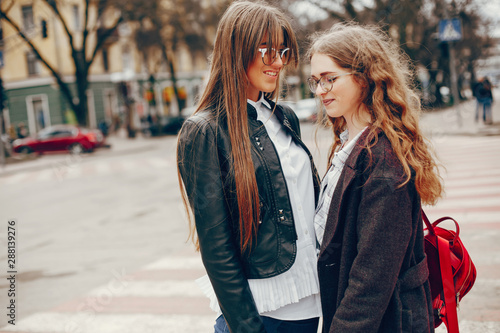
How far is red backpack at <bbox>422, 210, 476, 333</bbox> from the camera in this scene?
5.69ft

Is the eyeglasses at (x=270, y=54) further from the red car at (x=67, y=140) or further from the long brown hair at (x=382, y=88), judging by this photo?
the red car at (x=67, y=140)

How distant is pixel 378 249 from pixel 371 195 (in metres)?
0.17

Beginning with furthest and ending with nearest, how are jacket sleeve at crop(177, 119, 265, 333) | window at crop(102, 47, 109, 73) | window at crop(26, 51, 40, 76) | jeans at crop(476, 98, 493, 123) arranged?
window at crop(102, 47, 109, 73) < window at crop(26, 51, 40, 76) < jeans at crop(476, 98, 493, 123) < jacket sleeve at crop(177, 119, 265, 333)

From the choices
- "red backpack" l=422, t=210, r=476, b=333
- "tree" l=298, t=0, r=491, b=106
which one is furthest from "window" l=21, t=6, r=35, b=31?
Answer: "red backpack" l=422, t=210, r=476, b=333

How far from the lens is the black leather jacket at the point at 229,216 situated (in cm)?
164

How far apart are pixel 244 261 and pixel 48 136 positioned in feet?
82.2

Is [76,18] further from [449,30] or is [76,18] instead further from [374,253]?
[374,253]

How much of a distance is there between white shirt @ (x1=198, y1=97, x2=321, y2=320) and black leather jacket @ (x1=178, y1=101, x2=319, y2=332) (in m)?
0.05

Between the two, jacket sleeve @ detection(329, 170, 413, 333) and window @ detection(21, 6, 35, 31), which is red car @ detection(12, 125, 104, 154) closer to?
window @ detection(21, 6, 35, 31)

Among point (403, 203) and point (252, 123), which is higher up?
point (252, 123)

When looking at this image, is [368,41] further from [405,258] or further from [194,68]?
[194,68]

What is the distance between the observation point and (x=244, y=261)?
5.66ft

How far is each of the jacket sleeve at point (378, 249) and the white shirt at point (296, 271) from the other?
25 centimetres

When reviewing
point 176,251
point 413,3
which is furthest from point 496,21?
point 176,251
